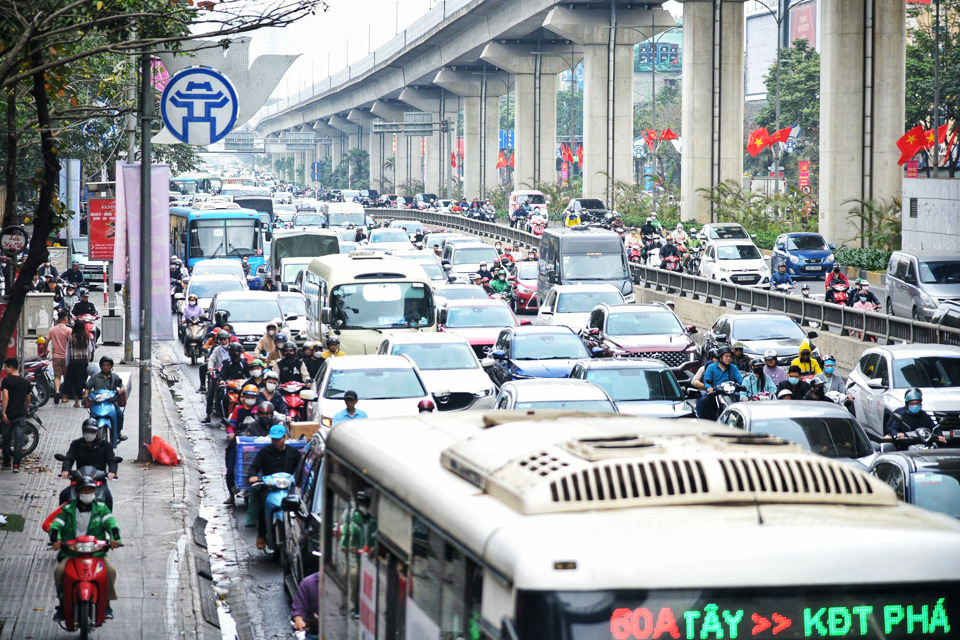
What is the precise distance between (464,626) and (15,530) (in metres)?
10.8

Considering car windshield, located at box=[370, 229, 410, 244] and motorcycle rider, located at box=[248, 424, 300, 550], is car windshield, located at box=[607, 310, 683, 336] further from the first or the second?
car windshield, located at box=[370, 229, 410, 244]

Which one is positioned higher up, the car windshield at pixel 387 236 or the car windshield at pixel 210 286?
the car windshield at pixel 387 236

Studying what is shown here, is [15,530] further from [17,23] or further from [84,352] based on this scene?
[84,352]

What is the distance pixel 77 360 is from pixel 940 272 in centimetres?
1818

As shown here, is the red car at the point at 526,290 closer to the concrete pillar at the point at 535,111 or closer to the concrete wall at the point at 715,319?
the concrete wall at the point at 715,319

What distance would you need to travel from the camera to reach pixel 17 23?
11992 mm

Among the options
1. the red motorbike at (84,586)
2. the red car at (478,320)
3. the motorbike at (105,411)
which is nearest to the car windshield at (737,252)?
the red car at (478,320)

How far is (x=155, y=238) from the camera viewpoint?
18766mm

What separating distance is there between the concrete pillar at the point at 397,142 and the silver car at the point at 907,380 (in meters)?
115

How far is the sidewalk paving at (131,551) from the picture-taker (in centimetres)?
1091

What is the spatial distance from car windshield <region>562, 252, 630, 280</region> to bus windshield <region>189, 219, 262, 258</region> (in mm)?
14805

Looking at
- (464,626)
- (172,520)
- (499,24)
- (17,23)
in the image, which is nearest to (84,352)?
(172,520)

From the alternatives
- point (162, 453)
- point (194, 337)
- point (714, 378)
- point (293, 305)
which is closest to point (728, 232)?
point (293, 305)

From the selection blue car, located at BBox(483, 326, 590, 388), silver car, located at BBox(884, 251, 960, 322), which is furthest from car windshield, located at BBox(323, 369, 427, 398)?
silver car, located at BBox(884, 251, 960, 322)
